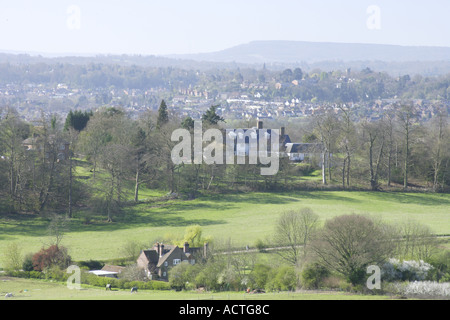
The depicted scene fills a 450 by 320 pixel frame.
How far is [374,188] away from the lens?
2329 inches

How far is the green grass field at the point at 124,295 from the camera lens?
92.4 feet

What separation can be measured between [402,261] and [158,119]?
3891 cm

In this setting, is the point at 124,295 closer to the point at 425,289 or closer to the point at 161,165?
the point at 425,289

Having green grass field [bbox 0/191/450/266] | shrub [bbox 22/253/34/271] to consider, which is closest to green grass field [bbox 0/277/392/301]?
shrub [bbox 22/253/34/271]

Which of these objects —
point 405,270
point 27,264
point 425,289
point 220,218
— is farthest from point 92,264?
point 425,289

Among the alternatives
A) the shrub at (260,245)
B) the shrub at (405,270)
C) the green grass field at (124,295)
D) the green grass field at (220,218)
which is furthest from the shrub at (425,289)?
the green grass field at (220,218)

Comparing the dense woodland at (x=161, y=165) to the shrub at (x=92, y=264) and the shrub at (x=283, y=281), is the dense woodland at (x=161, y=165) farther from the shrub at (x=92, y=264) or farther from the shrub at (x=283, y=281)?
the shrub at (x=283, y=281)

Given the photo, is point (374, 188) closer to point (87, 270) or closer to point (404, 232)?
point (404, 232)

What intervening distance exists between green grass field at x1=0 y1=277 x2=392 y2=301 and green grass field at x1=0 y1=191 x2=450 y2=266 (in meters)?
5.70

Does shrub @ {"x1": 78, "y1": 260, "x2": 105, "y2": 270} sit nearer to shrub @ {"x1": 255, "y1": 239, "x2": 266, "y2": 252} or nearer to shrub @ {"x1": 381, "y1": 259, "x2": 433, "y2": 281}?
shrub @ {"x1": 255, "y1": 239, "x2": 266, "y2": 252}

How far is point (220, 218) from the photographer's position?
4922 centimetres

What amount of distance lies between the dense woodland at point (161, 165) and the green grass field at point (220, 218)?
1.78 metres

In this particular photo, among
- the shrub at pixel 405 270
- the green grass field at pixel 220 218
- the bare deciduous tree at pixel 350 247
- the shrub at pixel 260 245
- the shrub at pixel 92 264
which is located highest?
the bare deciduous tree at pixel 350 247

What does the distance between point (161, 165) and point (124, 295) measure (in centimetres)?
2882
